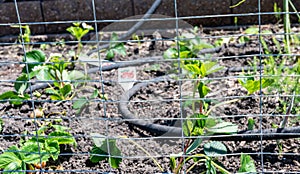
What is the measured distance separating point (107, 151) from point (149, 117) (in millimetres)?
521

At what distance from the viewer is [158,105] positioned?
7.16ft

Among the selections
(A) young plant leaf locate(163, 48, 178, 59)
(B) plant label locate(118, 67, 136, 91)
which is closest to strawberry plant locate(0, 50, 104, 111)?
(B) plant label locate(118, 67, 136, 91)

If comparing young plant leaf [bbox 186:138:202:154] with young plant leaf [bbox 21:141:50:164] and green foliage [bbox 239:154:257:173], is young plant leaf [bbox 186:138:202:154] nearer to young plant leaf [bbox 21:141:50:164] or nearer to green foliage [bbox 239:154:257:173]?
green foliage [bbox 239:154:257:173]

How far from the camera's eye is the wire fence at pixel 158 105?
155 cm

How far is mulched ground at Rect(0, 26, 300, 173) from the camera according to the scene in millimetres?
1721

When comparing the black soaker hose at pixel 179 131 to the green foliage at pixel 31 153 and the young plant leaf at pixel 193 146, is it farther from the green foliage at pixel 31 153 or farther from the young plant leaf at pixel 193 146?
the green foliage at pixel 31 153

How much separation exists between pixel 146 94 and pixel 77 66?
0.50 metres

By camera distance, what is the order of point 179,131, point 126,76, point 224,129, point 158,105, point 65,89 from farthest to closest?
point 126,76 < point 158,105 < point 65,89 < point 179,131 < point 224,129

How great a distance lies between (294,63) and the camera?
2.49m

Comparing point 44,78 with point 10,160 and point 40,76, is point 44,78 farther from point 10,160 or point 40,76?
point 10,160

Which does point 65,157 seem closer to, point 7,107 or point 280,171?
point 7,107

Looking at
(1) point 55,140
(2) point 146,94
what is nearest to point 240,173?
(1) point 55,140

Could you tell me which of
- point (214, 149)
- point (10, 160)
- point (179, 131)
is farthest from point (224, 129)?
point (10, 160)

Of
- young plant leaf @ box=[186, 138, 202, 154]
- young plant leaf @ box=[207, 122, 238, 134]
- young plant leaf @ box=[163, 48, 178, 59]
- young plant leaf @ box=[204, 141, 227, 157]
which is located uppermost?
young plant leaf @ box=[163, 48, 178, 59]
